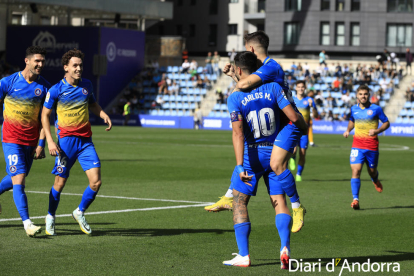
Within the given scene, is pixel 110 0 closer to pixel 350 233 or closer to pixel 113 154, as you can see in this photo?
pixel 113 154

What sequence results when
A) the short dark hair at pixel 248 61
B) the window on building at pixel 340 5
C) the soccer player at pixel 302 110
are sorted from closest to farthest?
the short dark hair at pixel 248 61 < the soccer player at pixel 302 110 < the window on building at pixel 340 5

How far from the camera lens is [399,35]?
67125 mm

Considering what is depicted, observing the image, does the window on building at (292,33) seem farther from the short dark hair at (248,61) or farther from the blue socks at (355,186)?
the short dark hair at (248,61)

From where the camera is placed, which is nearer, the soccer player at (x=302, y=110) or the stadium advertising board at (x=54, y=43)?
the soccer player at (x=302, y=110)

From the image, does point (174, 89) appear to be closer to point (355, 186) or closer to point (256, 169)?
point (355, 186)

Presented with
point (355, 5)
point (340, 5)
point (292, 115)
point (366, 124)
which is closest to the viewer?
point (292, 115)

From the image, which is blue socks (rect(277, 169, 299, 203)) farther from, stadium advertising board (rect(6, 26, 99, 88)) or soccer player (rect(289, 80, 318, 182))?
stadium advertising board (rect(6, 26, 99, 88))

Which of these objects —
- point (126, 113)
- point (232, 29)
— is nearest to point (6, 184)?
point (126, 113)

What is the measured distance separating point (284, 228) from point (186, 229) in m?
2.73

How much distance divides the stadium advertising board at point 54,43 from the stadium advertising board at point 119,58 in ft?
3.30

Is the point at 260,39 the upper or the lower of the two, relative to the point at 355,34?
lower

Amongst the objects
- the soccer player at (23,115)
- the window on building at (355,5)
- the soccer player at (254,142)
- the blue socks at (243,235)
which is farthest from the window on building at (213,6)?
the blue socks at (243,235)

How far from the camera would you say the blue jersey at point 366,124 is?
1259 centimetres

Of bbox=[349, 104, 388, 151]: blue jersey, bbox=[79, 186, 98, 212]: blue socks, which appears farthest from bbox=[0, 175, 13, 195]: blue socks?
bbox=[349, 104, 388, 151]: blue jersey
